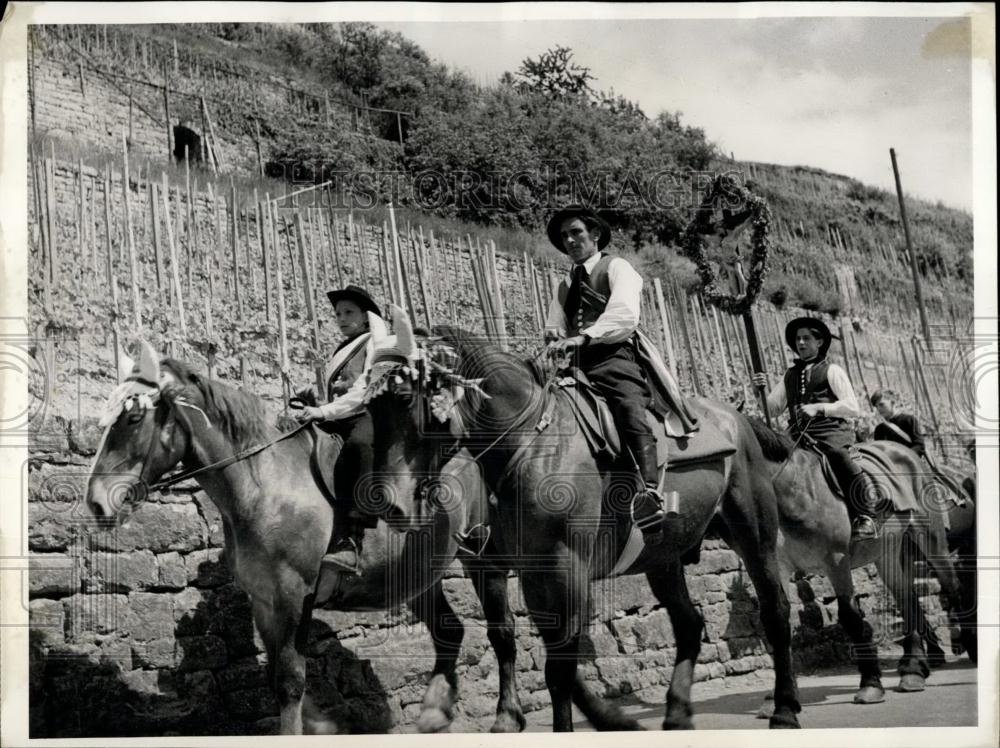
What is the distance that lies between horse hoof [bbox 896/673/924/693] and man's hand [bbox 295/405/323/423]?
355cm

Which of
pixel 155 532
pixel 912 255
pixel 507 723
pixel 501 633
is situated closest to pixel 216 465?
pixel 155 532

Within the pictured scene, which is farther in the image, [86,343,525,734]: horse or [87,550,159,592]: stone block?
[87,550,159,592]: stone block

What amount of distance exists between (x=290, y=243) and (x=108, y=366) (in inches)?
48.5

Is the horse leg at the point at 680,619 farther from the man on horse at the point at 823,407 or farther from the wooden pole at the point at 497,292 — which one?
the wooden pole at the point at 497,292

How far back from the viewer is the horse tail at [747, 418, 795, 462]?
8.98 m

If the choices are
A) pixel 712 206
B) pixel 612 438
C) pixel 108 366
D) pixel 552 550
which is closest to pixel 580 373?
pixel 612 438

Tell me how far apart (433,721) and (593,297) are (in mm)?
2388

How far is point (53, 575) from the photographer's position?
8398 millimetres

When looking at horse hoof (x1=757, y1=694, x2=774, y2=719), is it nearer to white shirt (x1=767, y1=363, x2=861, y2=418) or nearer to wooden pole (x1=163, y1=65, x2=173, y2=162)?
white shirt (x1=767, y1=363, x2=861, y2=418)

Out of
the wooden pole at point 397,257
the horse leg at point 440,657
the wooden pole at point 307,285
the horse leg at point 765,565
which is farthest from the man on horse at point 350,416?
the horse leg at point 765,565

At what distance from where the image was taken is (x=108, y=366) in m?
8.52

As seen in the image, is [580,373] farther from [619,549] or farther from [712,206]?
[712,206]

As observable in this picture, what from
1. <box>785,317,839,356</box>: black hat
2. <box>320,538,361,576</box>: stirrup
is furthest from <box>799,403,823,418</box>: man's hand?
<box>320,538,361,576</box>: stirrup

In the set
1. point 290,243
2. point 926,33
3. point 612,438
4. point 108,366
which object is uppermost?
point 926,33
